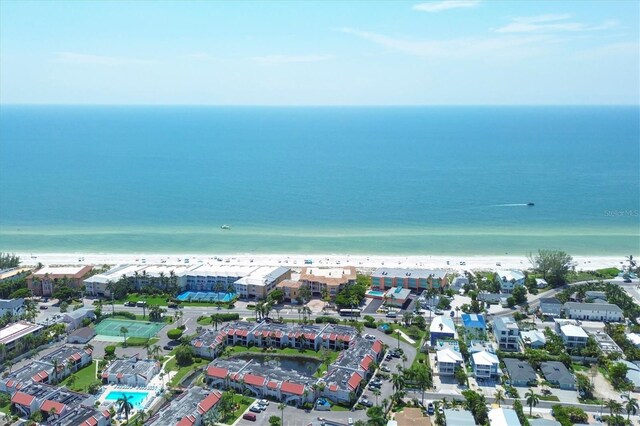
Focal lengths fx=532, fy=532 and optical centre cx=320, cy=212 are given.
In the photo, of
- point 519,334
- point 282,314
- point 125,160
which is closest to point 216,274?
point 282,314

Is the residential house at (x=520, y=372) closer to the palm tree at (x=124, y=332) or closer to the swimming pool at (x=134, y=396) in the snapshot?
the swimming pool at (x=134, y=396)

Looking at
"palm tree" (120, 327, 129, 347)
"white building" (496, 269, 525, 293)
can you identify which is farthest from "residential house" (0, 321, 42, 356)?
"white building" (496, 269, 525, 293)

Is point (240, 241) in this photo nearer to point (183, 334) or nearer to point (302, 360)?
point (183, 334)

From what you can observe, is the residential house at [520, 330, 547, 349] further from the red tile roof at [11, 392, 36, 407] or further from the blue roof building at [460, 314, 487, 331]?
the red tile roof at [11, 392, 36, 407]

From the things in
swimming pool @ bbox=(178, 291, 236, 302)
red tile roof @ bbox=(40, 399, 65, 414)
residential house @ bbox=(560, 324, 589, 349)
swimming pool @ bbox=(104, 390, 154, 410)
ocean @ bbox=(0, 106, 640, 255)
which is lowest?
swimming pool @ bbox=(104, 390, 154, 410)

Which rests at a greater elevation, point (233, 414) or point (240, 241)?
point (240, 241)

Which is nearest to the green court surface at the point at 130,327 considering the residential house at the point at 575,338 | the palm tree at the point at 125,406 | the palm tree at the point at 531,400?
the palm tree at the point at 125,406

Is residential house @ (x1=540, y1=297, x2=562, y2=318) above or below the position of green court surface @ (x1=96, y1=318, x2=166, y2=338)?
above
